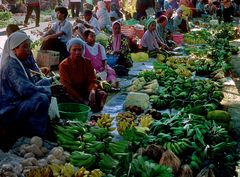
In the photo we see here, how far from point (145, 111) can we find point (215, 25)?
9.61m

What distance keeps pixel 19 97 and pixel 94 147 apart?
3.45 feet

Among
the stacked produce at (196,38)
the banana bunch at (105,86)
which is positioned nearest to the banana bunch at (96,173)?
the banana bunch at (105,86)

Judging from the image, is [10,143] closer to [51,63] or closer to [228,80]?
[51,63]

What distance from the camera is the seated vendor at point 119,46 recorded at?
8836 millimetres

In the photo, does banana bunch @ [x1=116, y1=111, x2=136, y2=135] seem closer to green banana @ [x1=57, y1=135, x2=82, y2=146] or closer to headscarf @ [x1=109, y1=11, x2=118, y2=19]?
green banana @ [x1=57, y1=135, x2=82, y2=146]

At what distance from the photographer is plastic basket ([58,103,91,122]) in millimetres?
5262

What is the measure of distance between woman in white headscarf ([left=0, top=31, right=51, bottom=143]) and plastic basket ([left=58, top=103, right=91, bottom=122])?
0.57 metres

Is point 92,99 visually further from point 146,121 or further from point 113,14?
point 113,14

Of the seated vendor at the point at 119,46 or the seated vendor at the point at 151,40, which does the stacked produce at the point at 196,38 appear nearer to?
the seated vendor at the point at 151,40

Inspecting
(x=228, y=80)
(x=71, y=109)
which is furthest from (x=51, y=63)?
(x=228, y=80)

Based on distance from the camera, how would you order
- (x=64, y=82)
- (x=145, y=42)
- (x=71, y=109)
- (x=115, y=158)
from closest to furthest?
(x=115, y=158)
(x=71, y=109)
(x=64, y=82)
(x=145, y=42)

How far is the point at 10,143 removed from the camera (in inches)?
181

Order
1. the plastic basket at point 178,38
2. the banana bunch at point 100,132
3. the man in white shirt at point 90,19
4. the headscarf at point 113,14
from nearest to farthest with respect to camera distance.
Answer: the banana bunch at point 100,132, the man in white shirt at point 90,19, the plastic basket at point 178,38, the headscarf at point 113,14

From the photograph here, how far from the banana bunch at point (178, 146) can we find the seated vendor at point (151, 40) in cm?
599
